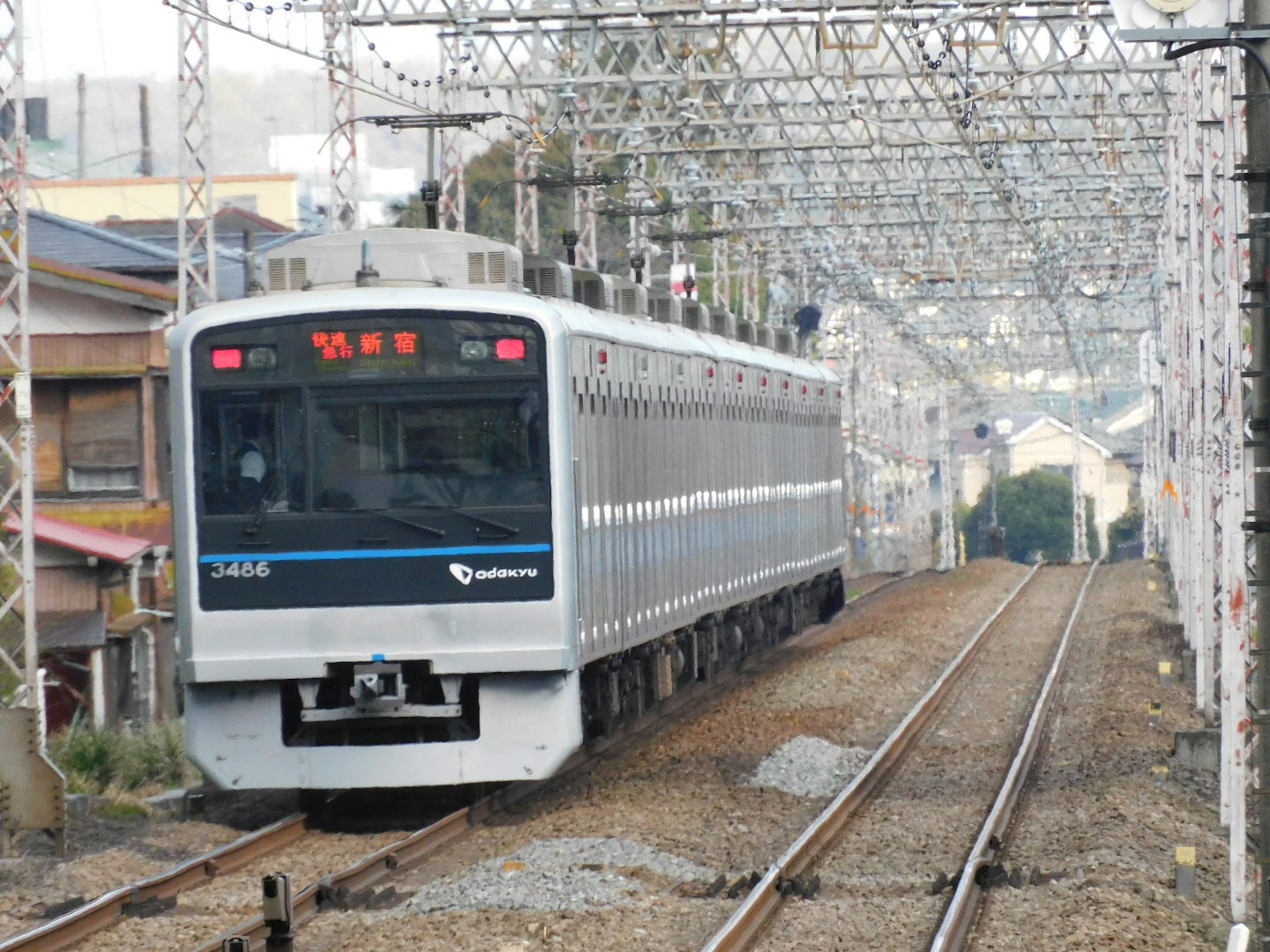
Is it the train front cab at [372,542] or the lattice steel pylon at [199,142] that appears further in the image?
the lattice steel pylon at [199,142]

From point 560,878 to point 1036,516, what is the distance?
69072 mm

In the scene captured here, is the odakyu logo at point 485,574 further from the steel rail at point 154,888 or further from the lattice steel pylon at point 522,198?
the lattice steel pylon at point 522,198

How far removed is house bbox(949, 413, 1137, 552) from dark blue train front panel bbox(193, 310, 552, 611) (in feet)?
228

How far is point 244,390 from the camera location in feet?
36.6

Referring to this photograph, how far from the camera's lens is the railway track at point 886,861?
8.50 m

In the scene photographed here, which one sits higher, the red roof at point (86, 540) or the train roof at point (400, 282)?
the train roof at point (400, 282)

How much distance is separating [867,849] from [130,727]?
8.76 metres

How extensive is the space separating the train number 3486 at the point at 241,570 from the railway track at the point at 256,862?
1.30 metres

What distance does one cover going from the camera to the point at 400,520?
36.1ft

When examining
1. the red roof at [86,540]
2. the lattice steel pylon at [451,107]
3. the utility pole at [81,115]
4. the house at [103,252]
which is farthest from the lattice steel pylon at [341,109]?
the utility pole at [81,115]

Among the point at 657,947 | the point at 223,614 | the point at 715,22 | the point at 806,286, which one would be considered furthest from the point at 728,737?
the point at 806,286

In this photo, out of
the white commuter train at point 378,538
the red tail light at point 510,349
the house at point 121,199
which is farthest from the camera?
the house at point 121,199

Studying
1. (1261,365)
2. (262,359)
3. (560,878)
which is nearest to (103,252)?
(262,359)

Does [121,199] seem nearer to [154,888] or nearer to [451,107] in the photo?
[451,107]
